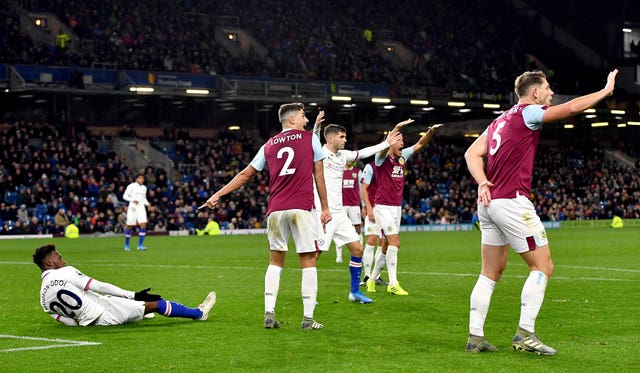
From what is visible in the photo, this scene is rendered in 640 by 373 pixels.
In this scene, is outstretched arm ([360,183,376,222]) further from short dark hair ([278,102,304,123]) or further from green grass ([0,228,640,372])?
short dark hair ([278,102,304,123])

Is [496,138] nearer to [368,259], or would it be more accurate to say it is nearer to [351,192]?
[368,259]

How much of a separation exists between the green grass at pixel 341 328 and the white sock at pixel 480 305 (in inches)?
11.0

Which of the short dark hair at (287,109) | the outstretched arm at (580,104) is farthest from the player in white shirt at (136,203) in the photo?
the outstretched arm at (580,104)

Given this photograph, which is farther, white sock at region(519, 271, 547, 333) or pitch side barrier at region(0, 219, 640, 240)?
pitch side barrier at region(0, 219, 640, 240)

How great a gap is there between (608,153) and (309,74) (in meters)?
27.9

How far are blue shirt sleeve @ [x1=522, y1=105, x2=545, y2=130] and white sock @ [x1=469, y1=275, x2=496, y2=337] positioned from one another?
159 centimetres

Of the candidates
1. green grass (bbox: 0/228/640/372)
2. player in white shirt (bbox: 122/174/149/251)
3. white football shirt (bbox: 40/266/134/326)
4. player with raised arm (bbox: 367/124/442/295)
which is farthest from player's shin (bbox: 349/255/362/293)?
player in white shirt (bbox: 122/174/149/251)

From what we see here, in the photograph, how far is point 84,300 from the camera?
1220 centimetres

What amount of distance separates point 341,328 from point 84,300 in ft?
10.7

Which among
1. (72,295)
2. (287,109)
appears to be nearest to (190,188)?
(72,295)

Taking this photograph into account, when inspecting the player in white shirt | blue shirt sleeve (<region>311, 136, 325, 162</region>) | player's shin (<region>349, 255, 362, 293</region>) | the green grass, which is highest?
blue shirt sleeve (<region>311, 136, 325, 162</region>)

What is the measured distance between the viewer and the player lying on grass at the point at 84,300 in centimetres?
1198

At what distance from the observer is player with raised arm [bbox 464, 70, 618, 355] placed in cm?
948

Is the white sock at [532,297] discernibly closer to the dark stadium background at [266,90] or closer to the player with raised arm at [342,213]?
A: the player with raised arm at [342,213]
